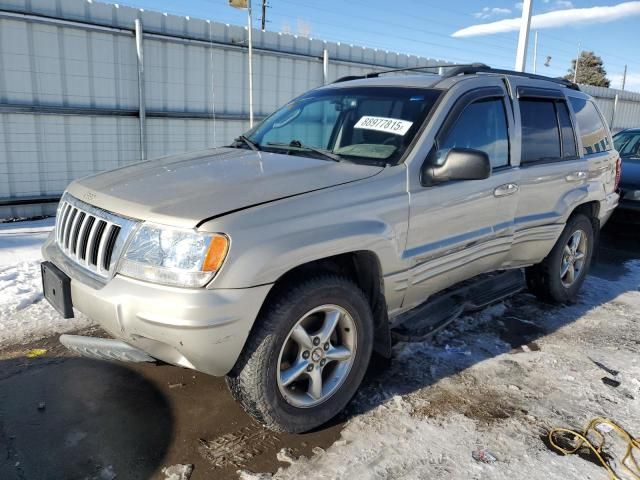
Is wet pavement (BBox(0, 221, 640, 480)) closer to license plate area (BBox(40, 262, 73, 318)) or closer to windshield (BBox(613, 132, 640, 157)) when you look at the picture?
license plate area (BBox(40, 262, 73, 318))

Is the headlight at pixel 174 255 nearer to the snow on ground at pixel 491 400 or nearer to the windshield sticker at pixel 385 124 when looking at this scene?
the snow on ground at pixel 491 400

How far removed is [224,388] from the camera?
3.22m

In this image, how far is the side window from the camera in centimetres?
347

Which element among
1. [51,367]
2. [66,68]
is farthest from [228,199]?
[66,68]

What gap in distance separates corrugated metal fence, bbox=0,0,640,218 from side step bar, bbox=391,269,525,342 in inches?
238

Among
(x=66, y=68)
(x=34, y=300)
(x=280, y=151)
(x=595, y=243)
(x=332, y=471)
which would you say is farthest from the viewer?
(x=66, y=68)

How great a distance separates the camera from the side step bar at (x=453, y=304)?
3.33m

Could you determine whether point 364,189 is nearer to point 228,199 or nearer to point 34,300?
point 228,199

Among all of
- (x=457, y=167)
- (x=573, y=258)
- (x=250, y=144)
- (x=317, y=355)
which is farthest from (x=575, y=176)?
Result: (x=317, y=355)

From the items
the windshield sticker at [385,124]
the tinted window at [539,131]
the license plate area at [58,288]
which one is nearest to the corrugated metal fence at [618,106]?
the tinted window at [539,131]

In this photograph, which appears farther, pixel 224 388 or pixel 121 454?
pixel 224 388

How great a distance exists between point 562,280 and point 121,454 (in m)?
4.05

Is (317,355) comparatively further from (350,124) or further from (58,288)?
(350,124)

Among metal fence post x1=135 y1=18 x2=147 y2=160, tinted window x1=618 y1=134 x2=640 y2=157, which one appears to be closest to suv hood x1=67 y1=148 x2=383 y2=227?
metal fence post x1=135 y1=18 x2=147 y2=160
